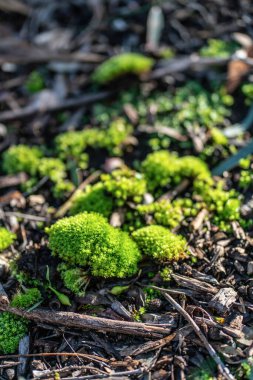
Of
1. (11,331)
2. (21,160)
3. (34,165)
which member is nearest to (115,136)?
(34,165)

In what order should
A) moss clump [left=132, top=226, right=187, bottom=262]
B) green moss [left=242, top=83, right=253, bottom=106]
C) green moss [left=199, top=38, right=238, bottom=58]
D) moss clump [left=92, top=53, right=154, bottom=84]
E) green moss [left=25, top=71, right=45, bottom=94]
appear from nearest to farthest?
moss clump [left=132, top=226, right=187, bottom=262] → green moss [left=242, top=83, right=253, bottom=106] → moss clump [left=92, top=53, right=154, bottom=84] → green moss [left=199, top=38, right=238, bottom=58] → green moss [left=25, top=71, right=45, bottom=94]

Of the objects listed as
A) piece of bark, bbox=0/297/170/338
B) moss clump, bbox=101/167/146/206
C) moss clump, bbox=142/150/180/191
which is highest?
moss clump, bbox=142/150/180/191

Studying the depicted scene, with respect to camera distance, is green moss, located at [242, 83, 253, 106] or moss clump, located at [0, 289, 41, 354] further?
green moss, located at [242, 83, 253, 106]

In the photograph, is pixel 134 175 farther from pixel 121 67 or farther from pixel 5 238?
pixel 121 67

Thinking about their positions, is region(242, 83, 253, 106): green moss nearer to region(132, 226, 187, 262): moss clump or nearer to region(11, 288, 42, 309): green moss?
region(132, 226, 187, 262): moss clump

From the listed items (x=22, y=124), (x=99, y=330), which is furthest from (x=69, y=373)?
(x=22, y=124)

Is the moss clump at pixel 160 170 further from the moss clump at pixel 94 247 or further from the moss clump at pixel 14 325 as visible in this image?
the moss clump at pixel 14 325

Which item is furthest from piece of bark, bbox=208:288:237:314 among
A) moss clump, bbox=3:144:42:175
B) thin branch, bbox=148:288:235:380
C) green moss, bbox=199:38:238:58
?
green moss, bbox=199:38:238:58
